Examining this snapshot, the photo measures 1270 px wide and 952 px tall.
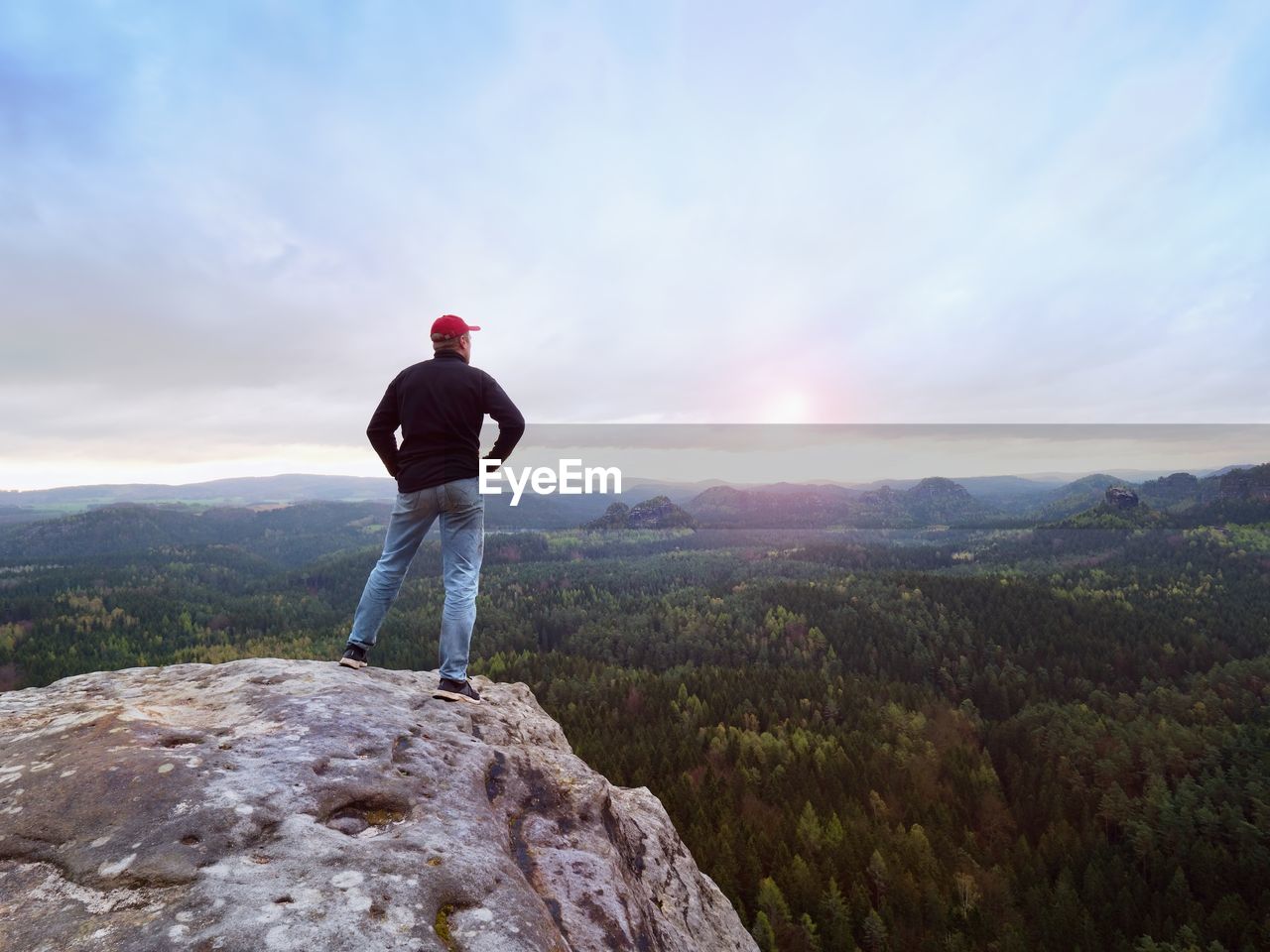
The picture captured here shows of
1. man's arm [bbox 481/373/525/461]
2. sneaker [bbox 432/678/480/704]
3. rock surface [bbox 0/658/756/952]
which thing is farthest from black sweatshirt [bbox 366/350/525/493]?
rock surface [bbox 0/658/756/952]

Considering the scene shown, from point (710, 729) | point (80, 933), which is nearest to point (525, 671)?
point (710, 729)

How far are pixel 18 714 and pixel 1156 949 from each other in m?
44.9

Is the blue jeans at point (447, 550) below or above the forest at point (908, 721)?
above

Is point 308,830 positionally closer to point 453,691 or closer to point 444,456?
point 453,691

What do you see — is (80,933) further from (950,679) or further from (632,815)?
(950,679)

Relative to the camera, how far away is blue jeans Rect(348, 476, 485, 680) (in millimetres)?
8852

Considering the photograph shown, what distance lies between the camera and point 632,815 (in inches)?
391

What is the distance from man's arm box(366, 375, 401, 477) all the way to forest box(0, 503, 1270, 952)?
28.3 metres

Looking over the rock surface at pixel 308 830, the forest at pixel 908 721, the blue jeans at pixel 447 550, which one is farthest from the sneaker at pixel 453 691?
the forest at pixel 908 721

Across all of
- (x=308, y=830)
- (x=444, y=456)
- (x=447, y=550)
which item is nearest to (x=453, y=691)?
(x=447, y=550)

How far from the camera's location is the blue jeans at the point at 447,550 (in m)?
8.85

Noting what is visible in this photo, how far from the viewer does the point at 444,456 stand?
8.76m

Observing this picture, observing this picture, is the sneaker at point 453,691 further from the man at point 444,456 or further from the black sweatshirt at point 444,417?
the black sweatshirt at point 444,417

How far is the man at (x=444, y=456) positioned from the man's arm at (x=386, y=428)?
15 mm
